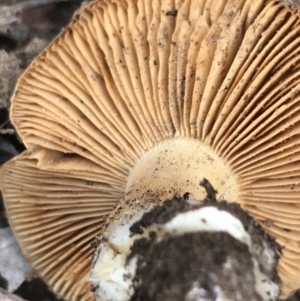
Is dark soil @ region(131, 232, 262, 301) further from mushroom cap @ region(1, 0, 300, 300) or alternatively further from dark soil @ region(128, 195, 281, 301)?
mushroom cap @ region(1, 0, 300, 300)

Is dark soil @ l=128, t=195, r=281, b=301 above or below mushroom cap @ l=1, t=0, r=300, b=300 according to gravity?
below

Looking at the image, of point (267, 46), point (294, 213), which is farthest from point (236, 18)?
point (294, 213)

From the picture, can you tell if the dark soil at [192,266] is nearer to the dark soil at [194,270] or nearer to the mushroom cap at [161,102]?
the dark soil at [194,270]

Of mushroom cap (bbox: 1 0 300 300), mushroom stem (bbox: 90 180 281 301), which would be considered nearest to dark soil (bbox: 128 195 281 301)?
mushroom stem (bbox: 90 180 281 301)

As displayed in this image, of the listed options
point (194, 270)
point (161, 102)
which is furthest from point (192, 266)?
point (161, 102)

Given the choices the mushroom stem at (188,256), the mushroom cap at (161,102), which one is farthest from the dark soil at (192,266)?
the mushroom cap at (161,102)

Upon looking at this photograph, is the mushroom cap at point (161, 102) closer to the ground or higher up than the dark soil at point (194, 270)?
higher up
